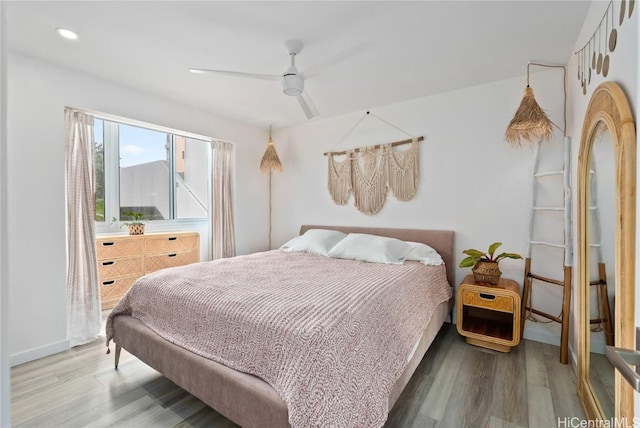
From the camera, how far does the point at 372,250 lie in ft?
9.02

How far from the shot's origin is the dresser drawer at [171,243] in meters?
3.35

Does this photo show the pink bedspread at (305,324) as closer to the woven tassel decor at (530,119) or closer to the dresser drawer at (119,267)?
the dresser drawer at (119,267)

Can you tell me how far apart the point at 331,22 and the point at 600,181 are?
188 cm

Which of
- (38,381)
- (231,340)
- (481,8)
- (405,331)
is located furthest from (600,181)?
(38,381)

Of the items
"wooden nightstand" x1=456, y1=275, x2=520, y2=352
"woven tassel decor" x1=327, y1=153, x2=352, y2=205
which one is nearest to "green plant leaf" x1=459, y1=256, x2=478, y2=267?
"wooden nightstand" x1=456, y1=275, x2=520, y2=352

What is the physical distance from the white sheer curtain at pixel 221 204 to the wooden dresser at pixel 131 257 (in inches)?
13.9

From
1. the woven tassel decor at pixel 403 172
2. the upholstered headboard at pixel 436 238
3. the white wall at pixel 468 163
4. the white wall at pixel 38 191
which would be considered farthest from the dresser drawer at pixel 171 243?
the woven tassel decor at pixel 403 172

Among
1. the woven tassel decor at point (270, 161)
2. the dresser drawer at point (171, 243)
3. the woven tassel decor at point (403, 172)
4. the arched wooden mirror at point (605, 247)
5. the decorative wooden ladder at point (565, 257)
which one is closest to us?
the arched wooden mirror at point (605, 247)

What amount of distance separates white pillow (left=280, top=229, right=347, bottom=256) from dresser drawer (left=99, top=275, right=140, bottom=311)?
1.88 m

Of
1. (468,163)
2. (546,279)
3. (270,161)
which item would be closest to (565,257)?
(546,279)

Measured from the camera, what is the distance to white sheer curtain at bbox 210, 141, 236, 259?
371 centimetres

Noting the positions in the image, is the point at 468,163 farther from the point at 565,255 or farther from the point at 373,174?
the point at 565,255

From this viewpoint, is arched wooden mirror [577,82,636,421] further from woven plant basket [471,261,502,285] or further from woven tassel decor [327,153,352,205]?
woven tassel decor [327,153,352,205]

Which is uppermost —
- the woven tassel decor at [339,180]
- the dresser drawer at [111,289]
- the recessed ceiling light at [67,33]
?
the recessed ceiling light at [67,33]
